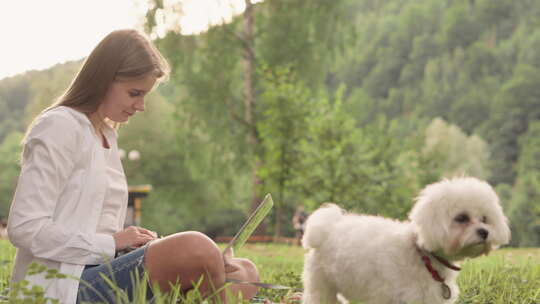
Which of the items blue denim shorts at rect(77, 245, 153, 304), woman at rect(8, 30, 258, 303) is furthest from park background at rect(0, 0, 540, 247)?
blue denim shorts at rect(77, 245, 153, 304)

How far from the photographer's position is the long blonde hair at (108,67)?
2635 millimetres

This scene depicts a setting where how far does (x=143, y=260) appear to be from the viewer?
248cm

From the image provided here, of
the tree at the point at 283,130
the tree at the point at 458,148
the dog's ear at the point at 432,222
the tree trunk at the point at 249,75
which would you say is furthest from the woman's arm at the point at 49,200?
the tree at the point at 458,148

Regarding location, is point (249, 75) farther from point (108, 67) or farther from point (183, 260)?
point (183, 260)

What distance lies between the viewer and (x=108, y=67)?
8.62 ft

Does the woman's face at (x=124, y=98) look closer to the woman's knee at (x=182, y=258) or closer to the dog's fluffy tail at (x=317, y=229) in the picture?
the woman's knee at (x=182, y=258)

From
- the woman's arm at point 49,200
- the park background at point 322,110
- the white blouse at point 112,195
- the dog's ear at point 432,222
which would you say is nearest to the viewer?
the woman's arm at point 49,200

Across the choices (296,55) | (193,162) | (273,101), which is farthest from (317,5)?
(193,162)

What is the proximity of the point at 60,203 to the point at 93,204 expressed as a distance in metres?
0.14

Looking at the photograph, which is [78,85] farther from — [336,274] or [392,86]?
[392,86]

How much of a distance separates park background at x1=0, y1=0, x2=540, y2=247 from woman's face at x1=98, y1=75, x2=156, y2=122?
0.86 m

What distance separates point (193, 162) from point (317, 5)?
6491 millimetres

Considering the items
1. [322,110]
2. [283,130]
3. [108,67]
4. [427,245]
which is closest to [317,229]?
[427,245]

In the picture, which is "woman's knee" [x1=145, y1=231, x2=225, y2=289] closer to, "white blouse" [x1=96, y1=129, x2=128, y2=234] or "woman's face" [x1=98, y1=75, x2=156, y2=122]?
"white blouse" [x1=96, y1=129, x2=128, y2=234]
